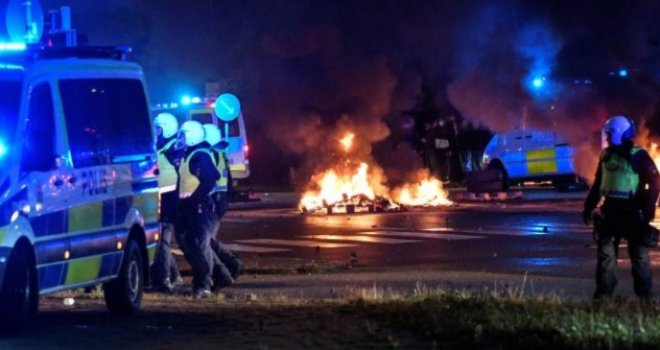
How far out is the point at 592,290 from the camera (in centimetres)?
1344

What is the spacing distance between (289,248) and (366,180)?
34.2 feet

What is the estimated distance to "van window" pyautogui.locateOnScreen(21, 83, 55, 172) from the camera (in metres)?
9.31

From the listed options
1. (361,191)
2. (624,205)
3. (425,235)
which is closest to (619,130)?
(624,205)

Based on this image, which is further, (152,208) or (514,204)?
(514,204)

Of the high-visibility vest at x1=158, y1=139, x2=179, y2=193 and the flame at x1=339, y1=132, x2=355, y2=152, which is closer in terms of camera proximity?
the high-visibility vest at x1=158, y1=139, x2=179, y2=193

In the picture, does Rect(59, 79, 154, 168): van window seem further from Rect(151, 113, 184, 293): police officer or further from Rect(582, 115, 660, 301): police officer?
Rect(582, 115, 660, 301): police officer

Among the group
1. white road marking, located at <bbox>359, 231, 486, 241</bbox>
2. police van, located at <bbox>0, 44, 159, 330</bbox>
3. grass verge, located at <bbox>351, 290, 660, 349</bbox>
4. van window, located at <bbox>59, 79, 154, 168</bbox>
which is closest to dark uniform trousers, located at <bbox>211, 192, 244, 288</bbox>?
police van, located at <bbox>0, 44, 159, 330</bbox>

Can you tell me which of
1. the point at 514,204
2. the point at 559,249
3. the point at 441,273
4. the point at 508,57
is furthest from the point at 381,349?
the point at 514,204

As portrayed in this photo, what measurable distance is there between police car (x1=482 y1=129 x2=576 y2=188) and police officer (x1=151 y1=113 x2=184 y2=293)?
18877 mm

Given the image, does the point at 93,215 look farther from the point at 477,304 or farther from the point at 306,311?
the point at 477,304

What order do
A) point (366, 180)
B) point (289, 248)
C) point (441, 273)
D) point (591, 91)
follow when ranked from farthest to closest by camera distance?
point (366, 180)
point (591, 91)
point (289, 248)
point (441, 273)

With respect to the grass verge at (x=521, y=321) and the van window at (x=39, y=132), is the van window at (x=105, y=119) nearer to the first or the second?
the van window at (x=39, y=132)

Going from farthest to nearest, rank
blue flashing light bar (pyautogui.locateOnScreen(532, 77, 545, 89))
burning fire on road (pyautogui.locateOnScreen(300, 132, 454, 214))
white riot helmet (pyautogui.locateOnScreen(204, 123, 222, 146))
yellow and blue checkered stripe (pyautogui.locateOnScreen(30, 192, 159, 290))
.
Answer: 1. burning fire on road (pyautogui.locateOnScreen(300, 132, 454, 214))
2. blue flashing light bar (pyautogui.locateOnScreen(532, 77, 545, 89))
3. white riot helmet (pyautogui.locateOnScreen(204, 123, 222, 146))
4. yellow and blue checkered stripe (pyautogui.locateOnScreen(30, 192, 159, 290))

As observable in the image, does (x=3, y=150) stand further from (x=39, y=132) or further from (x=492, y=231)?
(x=492, y=231)
